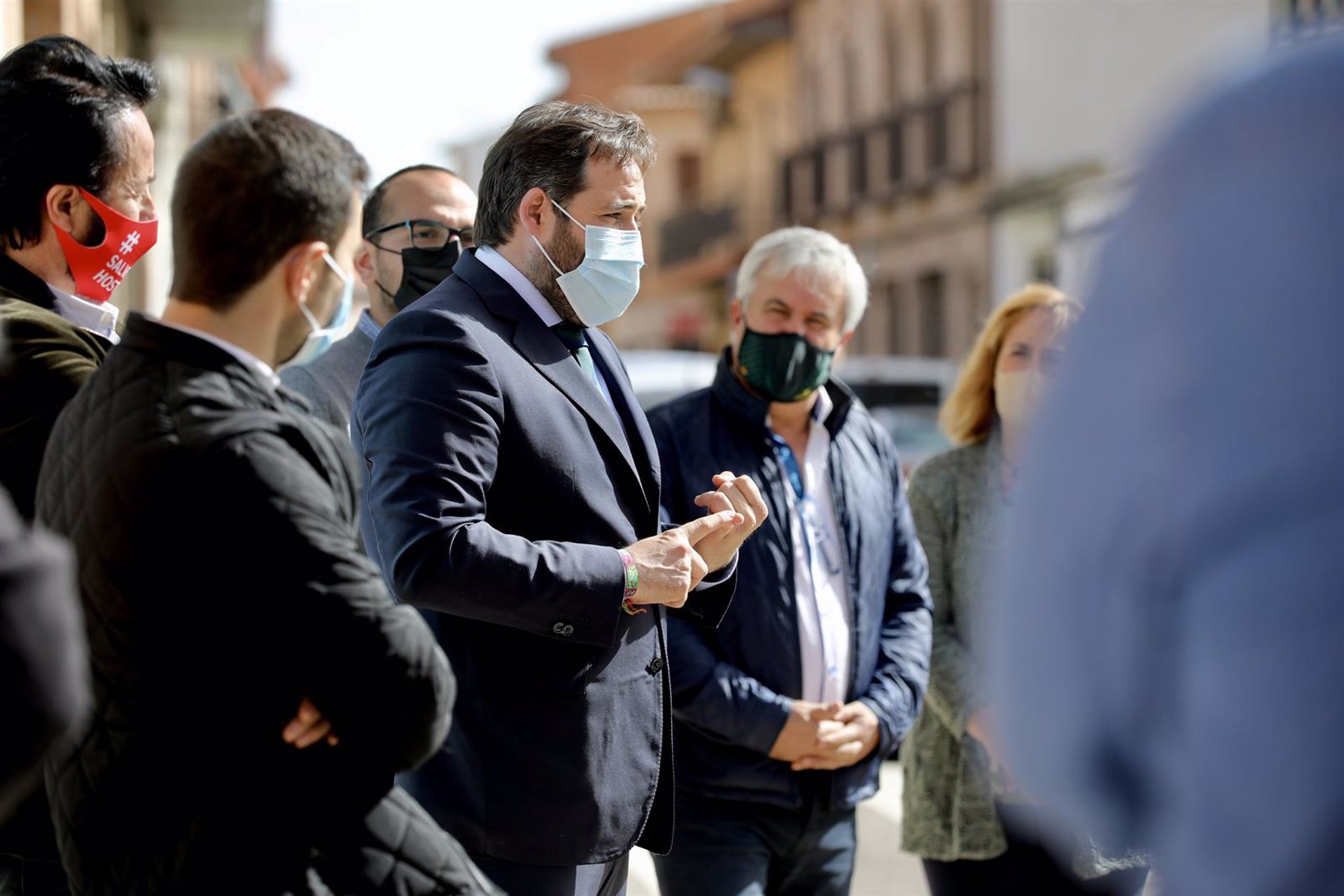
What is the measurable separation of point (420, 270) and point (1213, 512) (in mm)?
3358

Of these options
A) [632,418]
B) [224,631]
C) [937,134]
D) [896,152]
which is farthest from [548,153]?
[896,152]

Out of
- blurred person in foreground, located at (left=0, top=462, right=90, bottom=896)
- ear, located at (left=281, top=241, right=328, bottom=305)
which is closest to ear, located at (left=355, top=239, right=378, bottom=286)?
ear, located at (left=281, top=241, right=328, bottom=305)

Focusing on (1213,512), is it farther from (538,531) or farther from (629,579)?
(538,531)

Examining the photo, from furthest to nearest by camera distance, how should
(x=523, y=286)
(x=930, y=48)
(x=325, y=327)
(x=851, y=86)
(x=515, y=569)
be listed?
(x=851, y=86), (x=930, y=48), (x=523, y=286), (x=515, y=569), (x=325, y=327)

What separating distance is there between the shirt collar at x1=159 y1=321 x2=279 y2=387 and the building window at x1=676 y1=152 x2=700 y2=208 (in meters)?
41.6

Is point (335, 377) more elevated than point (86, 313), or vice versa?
point (86, 313)

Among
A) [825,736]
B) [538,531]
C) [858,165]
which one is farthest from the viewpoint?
[858,165]

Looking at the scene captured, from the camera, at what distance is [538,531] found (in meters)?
2.88

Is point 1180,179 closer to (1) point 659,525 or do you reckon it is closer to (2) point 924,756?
(1) point 659,525

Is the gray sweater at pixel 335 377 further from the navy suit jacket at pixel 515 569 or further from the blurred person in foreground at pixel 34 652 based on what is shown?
the blurred person in foreground at pixel 34 652

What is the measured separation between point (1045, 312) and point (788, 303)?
0.85m

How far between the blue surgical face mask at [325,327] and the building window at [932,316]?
25368 millimetres

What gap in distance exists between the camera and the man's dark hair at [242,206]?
6.76ft

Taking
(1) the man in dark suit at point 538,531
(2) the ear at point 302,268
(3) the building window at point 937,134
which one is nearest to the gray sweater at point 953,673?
(1) the man in dark suit at point 538,531
